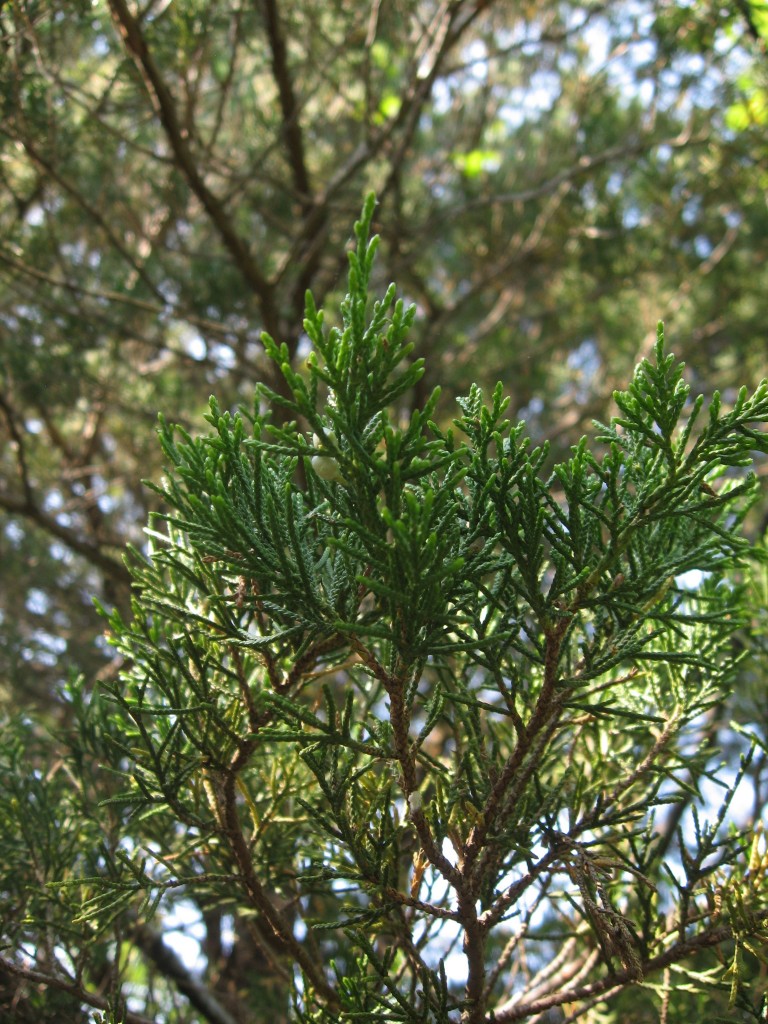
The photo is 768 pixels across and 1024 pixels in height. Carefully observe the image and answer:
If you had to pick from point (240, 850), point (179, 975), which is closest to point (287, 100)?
point (240, 850)

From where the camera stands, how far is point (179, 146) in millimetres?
3115

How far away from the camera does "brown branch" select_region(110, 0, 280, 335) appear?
2.91 meters

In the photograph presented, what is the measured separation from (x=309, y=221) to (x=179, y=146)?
739mm

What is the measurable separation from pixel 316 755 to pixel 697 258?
513cm

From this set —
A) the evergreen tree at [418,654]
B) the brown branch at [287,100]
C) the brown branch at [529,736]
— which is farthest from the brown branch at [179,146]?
the brown branch at [529,736]

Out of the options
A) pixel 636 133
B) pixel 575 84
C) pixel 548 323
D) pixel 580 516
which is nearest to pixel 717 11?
pixel 636 133

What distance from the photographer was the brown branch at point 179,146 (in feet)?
9.53

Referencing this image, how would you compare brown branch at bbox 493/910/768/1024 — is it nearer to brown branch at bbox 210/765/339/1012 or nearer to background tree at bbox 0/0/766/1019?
brown branch at bbox 210/765/339/1012

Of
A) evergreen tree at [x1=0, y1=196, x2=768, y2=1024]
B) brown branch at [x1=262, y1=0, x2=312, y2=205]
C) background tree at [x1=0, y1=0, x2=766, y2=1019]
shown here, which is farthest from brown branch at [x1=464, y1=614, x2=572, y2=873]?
brown branch at [x1=262, y1=0, x2=312, y2=205]

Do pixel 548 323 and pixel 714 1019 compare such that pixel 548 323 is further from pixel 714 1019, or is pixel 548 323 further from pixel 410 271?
pixel 714 1019

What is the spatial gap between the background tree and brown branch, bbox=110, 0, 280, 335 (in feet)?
0.04

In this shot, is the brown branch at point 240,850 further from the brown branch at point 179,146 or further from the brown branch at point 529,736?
the brown branch at point 179,146

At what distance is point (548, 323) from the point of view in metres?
6.51

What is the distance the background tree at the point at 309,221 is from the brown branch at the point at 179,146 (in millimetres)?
11
